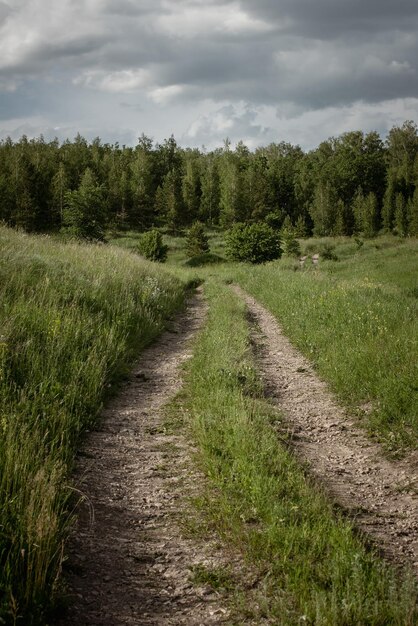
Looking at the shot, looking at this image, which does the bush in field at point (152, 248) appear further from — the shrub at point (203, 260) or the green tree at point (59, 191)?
the green tree at point (59, 191)

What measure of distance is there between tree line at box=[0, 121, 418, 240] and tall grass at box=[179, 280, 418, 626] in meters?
42.7

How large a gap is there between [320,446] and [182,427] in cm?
175

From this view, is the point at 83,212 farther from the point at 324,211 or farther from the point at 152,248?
the point at 324,211

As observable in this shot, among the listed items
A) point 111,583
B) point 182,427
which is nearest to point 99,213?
point 182,427

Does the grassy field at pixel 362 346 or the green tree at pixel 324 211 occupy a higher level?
the green tree at pixel 324 211

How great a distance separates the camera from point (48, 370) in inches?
284

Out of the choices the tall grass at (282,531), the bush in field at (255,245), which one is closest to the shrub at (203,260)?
the bush in field at (255,245)

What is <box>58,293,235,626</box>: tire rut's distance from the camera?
3434 mm

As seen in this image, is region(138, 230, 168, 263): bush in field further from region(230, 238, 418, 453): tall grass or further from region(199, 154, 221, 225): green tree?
region(199, 154, 221, 225): green tree

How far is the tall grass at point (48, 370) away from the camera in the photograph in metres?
3.46

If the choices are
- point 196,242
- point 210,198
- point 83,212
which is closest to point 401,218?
point 210,198

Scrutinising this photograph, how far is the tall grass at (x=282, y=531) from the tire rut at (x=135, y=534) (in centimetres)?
30

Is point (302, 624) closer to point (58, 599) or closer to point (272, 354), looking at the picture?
point (58, 599)

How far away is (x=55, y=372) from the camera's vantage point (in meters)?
7.13
